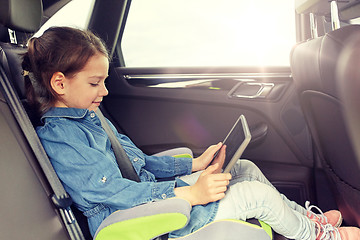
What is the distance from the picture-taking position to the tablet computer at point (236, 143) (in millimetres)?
1265

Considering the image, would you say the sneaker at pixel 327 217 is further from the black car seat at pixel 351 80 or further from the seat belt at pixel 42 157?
the seat belt at pixel 42 157

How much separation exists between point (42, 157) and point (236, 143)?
619 millimetres

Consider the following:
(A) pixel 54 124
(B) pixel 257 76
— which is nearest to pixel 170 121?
(B) pixel 257 76

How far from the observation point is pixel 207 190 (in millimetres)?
1215

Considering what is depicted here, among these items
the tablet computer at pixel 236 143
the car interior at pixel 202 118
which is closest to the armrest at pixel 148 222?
the car interior at pixel 202 118

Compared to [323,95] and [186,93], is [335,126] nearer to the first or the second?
[323,95]

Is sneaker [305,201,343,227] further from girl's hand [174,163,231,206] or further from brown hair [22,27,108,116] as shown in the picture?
brown hair [22,27,108,116]

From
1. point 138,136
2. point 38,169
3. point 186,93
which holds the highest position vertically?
point 38,169

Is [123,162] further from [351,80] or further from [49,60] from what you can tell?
[351,80]

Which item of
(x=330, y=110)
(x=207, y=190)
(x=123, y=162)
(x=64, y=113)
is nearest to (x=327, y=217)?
(x=330, y=110)

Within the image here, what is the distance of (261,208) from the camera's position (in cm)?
126

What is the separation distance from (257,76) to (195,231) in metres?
1.20

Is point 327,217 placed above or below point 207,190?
below

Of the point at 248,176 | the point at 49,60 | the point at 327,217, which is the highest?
the point at 49,60
